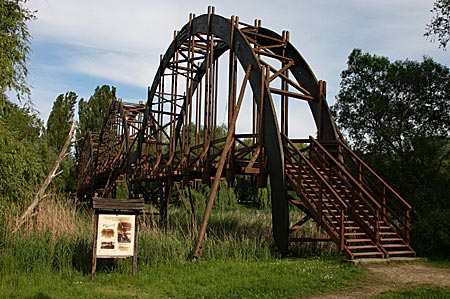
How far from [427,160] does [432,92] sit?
2690 millimetres

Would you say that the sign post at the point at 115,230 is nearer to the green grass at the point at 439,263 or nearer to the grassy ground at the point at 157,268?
the grassy ground at the point at 157,268

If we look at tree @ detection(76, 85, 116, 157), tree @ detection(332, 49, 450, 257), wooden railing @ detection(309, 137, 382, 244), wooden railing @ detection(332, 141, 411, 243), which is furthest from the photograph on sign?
tree @ detection(76, 85, 116, 157)

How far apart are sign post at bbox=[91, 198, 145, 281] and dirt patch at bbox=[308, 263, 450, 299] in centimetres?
382

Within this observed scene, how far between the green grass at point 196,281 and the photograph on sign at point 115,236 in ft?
1.47

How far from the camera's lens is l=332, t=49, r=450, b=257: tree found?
59.6 feet

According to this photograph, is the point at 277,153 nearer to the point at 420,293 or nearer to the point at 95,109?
the point at 420,293

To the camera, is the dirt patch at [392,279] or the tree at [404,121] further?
the tree at [404,121]

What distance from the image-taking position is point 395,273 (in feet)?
30.6

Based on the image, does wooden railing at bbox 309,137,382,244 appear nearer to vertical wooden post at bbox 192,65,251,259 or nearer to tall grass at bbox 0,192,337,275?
tall grass at bbox 0,192,337,275

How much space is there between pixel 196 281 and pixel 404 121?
13.5 meters

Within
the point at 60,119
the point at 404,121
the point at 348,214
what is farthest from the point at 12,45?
the point at 60,119

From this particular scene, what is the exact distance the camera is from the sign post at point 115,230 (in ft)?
30.9

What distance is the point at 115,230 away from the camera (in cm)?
959

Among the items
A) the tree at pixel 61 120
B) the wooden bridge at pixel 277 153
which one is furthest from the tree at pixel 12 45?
the tree at pixel 61 120
